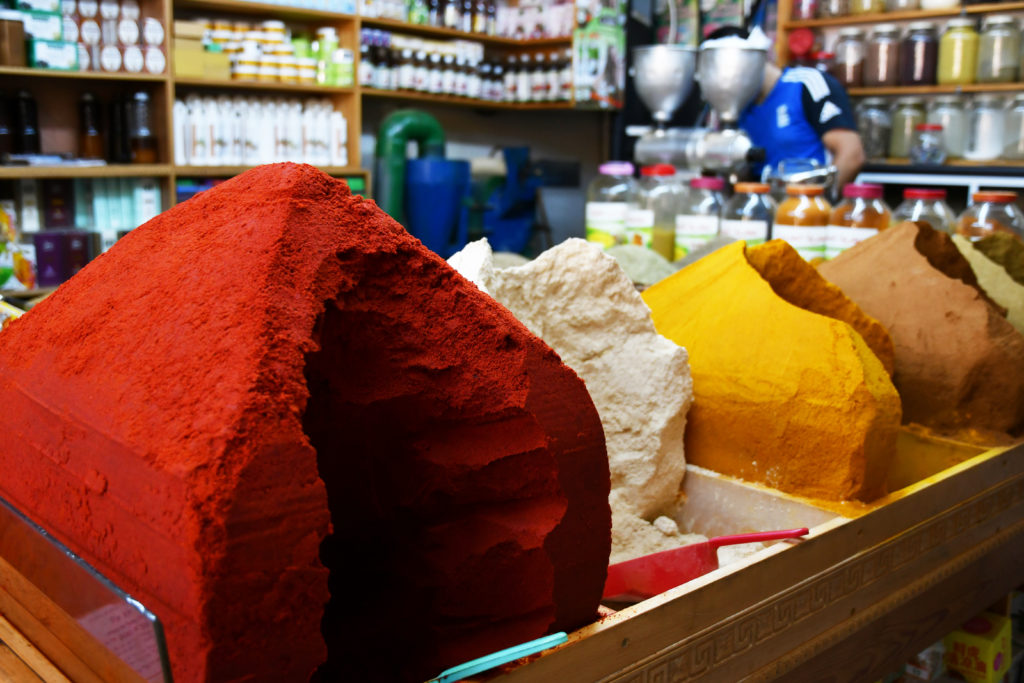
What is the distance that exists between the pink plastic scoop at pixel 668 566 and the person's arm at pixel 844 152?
278cm

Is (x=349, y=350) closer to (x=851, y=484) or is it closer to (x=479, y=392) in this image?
(x=479, y=392)

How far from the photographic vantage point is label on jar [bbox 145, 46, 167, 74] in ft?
11.2

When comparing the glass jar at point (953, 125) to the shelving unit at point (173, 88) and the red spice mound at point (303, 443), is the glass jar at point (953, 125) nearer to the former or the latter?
the shelving unit at point (173, 88)

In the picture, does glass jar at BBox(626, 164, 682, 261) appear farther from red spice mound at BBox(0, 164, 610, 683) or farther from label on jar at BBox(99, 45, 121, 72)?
label on jar at BBox(99, 45, 121, 72)

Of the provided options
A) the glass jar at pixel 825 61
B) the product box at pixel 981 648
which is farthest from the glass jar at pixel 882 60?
the product box at pixel 981 648

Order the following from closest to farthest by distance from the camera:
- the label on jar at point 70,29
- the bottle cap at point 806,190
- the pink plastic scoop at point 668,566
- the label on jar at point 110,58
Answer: the pink plastic scoop at point 668,566, the bottle cap at point 806,190, the label on jar at point 70,29, the label on jar at point 110,58

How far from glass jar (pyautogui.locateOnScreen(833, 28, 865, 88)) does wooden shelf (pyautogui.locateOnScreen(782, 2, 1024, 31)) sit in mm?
102

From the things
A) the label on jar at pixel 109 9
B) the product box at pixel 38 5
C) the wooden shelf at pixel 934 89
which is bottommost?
the wooden shelf at pixel 934 89

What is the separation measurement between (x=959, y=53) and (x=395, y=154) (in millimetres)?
2659

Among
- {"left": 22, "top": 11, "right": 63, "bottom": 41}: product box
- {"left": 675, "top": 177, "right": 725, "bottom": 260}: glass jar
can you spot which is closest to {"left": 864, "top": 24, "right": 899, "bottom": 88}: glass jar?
{"left": 675, "top": 177, "right": 725, "bottom": 260}: glass jar

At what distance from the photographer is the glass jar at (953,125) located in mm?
4145

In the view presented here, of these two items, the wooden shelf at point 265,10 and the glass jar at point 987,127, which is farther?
the glass jar at point 987,127

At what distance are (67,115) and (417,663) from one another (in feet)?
11.6

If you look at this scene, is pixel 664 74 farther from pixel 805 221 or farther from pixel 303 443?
pixel 303 443
